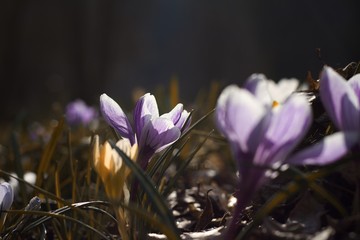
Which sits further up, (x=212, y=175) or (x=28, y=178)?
(x=28, y=178)

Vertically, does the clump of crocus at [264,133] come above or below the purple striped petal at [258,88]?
below

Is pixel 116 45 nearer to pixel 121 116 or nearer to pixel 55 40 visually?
pixel 55 40

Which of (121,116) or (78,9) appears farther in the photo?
(78,9)

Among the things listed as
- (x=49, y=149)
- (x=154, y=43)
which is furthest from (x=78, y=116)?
(x=154, y=43)

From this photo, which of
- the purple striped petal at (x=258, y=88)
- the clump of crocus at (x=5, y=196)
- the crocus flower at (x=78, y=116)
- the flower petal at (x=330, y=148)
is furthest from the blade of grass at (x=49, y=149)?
the crocus flower at (x=78, y=116)

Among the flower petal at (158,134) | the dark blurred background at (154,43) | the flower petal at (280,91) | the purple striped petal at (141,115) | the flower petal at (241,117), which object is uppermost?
the flower petal at (241,117)

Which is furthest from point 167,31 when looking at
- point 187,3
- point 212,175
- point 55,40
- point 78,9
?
point 212,175

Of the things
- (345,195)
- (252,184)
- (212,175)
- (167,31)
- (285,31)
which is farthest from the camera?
(167,31)

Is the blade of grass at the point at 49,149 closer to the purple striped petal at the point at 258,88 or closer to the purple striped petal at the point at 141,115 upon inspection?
the purple striped petal at the point at 141,115
